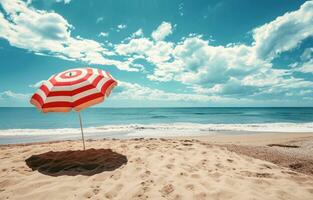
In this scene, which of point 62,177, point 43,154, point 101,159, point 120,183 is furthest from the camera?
point 43,154

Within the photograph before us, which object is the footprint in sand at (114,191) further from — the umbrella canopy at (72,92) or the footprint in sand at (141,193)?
the umbrella canopy at (72,92)

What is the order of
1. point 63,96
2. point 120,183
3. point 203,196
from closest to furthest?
point 203,196 → point 120,183 → point 63,96

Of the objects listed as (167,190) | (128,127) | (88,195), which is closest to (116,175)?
(88,195)

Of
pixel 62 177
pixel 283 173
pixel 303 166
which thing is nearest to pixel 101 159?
pixel 62 177

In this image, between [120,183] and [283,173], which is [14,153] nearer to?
[120,183]

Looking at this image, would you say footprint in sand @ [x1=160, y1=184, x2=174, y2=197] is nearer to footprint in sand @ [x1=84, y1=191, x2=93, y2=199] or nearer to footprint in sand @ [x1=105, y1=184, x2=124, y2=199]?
footprint in sand @ [x1=105, y1=184, x2=124, y2=199]

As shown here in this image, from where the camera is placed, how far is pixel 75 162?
4.77m

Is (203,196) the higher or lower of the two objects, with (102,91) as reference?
lower

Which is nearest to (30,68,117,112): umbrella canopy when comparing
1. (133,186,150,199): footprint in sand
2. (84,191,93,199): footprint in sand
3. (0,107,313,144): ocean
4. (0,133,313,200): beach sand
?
(0,133,313,200): beach sand

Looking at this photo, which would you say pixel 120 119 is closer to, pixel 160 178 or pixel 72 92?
pixel 72 92

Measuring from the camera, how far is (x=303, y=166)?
4777 millimetres

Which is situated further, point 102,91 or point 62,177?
point 102,91

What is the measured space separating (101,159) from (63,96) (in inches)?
70.8

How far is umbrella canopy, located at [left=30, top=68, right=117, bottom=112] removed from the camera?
14.7 feet
